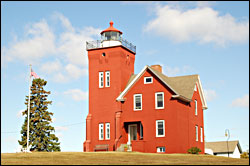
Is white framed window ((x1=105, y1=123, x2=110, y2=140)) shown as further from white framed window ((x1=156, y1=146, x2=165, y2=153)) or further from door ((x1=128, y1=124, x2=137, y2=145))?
white framed window ((x1=156, y1=146, x2=165, y2=153))

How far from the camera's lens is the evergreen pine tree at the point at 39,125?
50.4 meters

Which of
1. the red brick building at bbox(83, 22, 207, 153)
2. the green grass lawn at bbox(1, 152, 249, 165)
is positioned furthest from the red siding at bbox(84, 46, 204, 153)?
the green grass lawn at bbox(1, 152, 249, 165)

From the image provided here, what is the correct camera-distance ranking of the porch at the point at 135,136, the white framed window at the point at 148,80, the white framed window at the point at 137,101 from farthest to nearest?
the white framed window at the point at 137,101 → the white framed window at the point at 148,80 → the porch at the point at 135,136

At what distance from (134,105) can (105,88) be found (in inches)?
155

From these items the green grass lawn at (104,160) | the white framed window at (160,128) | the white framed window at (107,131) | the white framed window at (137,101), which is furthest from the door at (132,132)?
the green grass lawn at (104,160)

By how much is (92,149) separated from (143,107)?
23.1 ft

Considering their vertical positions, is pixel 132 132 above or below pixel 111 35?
below

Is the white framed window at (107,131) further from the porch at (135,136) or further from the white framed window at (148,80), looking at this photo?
the white framed window at (148,80)

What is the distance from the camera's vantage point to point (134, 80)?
4141 cm

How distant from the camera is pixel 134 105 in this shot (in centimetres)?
4138

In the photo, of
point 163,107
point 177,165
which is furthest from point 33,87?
point 177,165

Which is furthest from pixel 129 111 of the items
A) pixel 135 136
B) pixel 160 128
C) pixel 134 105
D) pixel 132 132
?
pixel 160 128

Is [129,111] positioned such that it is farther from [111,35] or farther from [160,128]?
[111,35]

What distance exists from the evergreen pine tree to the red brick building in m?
9.62
